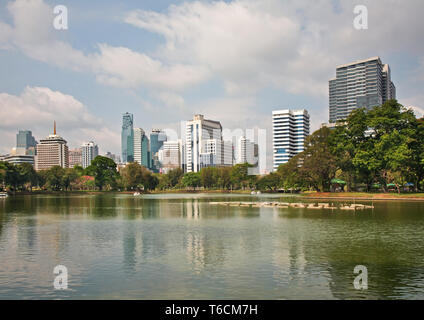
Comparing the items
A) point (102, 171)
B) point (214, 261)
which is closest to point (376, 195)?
point (214, 261)

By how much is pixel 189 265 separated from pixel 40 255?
29.9 feet

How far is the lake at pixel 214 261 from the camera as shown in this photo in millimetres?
15000

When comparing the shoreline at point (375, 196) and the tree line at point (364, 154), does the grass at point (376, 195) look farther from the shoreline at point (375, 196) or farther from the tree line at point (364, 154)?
the tree line at point (364, 154)

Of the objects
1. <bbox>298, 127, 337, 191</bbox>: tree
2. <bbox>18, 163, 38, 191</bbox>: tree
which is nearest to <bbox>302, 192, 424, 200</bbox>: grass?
<bbox>298, 127, 337, 191</bbox>: tree

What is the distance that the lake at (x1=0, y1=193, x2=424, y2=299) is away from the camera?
49.2ft

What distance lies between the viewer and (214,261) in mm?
19891

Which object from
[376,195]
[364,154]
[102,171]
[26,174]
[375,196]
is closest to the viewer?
[364,154]

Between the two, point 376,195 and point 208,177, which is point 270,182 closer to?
point 208,177

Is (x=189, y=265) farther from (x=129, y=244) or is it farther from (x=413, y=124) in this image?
(x=413, y=124)

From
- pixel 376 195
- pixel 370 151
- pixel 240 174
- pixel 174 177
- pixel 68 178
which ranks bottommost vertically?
pixel 376 195

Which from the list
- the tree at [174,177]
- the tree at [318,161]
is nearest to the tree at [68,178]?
the tree at [174,177]
